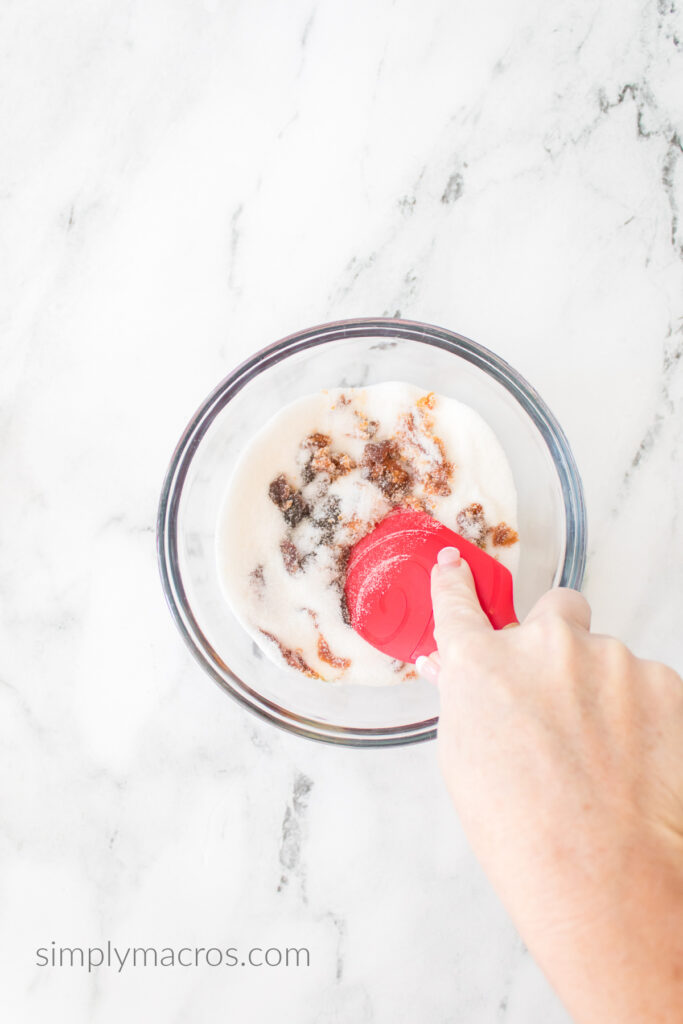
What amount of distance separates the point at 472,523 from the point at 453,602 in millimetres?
239

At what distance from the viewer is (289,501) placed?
39.4 inches

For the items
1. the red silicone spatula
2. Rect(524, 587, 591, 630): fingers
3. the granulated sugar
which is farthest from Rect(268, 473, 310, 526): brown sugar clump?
Rect(524, 587, 591, 630): fingers

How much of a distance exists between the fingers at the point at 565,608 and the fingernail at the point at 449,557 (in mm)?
143

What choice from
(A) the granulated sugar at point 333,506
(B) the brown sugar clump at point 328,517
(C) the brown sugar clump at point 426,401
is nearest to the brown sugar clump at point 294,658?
(A) the granulated sugar at point 333,506

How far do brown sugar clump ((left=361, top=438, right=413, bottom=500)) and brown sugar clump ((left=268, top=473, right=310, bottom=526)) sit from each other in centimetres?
10

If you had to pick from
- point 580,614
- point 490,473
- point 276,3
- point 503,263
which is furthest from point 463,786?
point 276,3

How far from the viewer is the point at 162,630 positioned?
111 centimetres

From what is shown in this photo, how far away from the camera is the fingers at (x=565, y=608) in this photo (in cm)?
71

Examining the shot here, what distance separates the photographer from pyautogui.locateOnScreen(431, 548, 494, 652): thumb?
0.71m

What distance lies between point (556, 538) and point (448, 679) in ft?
1.47

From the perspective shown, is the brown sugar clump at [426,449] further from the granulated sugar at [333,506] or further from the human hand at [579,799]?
the human hand at [579,799]

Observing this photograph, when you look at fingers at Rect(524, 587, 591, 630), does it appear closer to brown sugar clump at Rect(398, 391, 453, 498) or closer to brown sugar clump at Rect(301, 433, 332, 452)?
brown sugar clump at Rect(398, 391, 453, 498)

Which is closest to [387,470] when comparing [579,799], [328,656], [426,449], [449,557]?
[426,449]

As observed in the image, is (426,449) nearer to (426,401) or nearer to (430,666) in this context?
(426,401)
